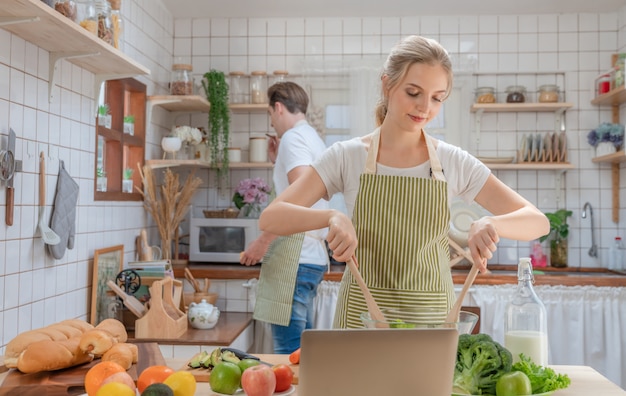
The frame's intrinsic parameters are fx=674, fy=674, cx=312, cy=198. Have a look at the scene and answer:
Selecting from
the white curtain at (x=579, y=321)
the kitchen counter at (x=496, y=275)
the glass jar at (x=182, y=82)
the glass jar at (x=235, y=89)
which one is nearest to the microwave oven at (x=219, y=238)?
the kitchen counter at (x=496, y=275)

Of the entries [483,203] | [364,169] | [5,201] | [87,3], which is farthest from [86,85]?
[483,203]

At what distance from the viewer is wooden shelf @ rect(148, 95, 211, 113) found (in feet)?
12.0

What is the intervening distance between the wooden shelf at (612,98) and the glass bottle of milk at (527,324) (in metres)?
2.48

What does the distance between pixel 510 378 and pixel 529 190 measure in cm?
305

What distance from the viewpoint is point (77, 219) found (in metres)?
2.79

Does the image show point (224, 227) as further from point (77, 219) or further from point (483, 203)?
point (483, 203)

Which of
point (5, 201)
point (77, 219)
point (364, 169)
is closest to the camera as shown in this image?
point (364, 169)

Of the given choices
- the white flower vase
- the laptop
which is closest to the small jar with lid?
the white flower vase

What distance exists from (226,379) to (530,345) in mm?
610

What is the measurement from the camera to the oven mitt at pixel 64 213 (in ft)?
8.25

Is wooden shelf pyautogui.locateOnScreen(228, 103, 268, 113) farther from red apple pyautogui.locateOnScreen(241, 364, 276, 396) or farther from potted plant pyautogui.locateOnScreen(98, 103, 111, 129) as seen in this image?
red apple pyautogui.locateOnScreen(241, 364, 276, 396)

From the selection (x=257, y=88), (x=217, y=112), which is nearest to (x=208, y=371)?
(x=217, y=112)

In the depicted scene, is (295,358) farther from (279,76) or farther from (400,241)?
(279,76)

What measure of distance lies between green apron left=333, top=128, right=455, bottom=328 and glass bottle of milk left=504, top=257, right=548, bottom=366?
35cm
